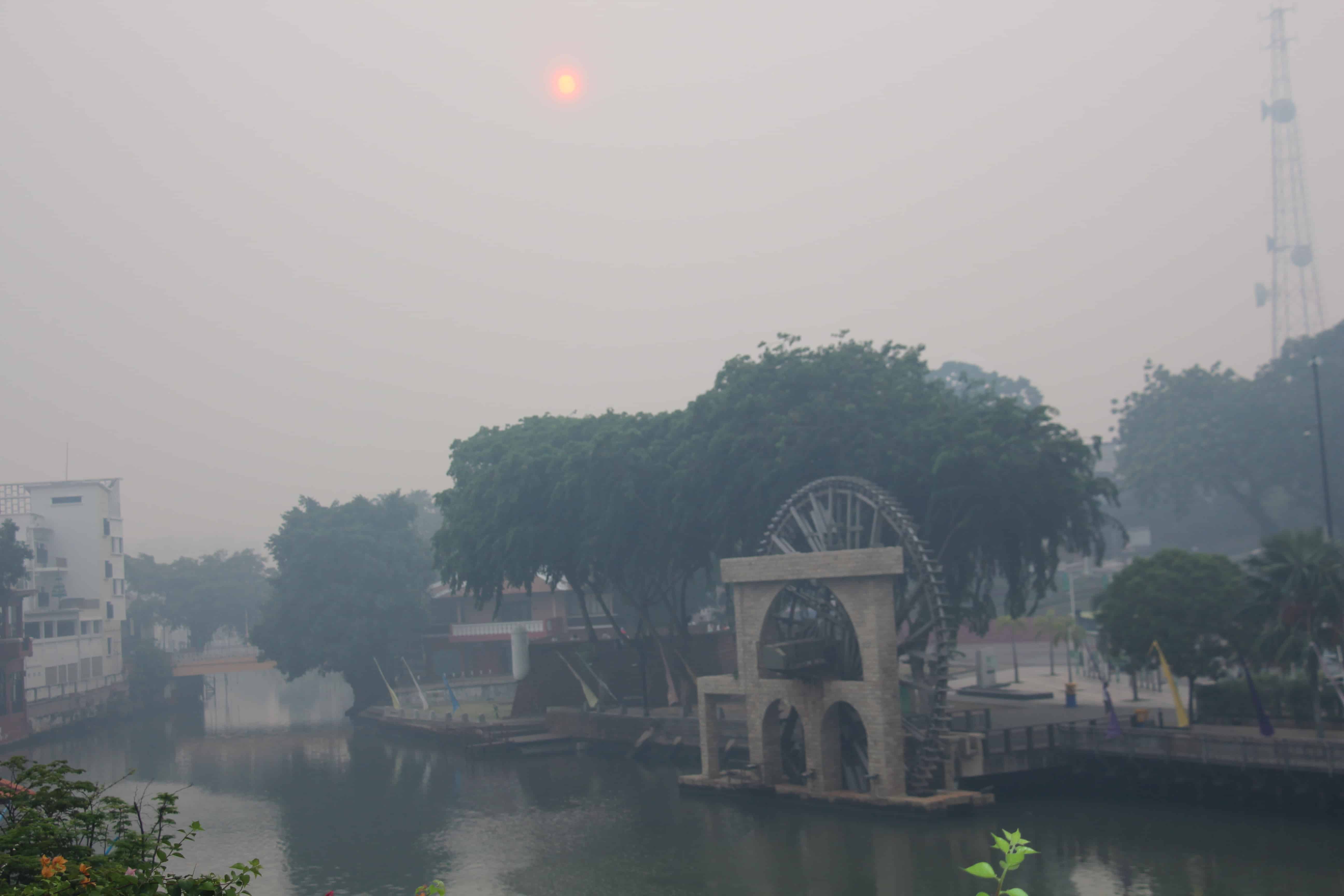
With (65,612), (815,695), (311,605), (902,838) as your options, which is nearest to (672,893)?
(902,838)

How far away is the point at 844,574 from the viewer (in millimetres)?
43188

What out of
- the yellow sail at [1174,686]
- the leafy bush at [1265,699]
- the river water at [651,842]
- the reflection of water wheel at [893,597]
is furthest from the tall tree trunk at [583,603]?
the leafy bush at [1265,699]

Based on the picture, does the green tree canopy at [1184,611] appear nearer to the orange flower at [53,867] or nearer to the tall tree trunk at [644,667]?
the tall tree trunk at [644,667]

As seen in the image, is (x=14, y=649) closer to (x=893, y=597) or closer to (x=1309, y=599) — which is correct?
(x=893, y=597)

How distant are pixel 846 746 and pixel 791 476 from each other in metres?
11.9

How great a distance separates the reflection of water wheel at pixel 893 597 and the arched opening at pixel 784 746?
295 centimetres

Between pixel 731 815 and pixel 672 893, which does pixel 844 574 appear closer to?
pixel 731 815

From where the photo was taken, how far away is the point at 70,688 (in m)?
94.8

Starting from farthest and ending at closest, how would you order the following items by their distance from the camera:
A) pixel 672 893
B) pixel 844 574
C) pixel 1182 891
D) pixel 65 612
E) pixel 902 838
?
pixel 65 612
pixel 844 574
pixel 902 838
pixel 672 893
pixel 1182 891

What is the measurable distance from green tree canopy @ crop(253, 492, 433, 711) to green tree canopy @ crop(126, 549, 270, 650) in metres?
44.7

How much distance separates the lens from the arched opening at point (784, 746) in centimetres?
4712

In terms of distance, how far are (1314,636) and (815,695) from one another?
16765 mm

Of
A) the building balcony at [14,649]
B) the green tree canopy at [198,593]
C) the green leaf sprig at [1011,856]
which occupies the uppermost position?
the green tree canopy at [198,593]

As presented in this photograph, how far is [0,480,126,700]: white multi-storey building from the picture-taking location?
98625 millimetres
